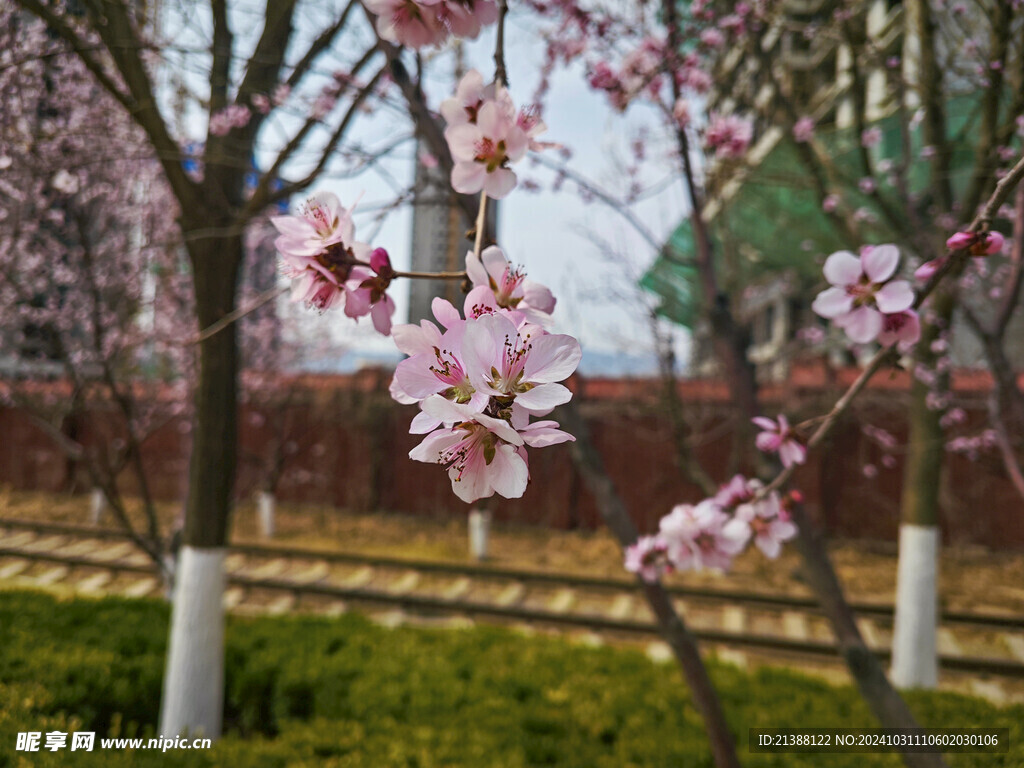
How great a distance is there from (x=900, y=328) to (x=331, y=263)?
1.11 metres

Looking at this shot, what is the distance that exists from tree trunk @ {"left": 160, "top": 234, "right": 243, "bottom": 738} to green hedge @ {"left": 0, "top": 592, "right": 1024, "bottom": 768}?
27 cm

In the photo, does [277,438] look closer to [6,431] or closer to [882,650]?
[6,431]

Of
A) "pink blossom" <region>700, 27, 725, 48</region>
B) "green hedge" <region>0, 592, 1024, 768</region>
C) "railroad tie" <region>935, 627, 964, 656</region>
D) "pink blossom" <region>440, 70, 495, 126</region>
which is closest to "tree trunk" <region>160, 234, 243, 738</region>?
"green hedge" <region>0, 592, 1024, 768</region>

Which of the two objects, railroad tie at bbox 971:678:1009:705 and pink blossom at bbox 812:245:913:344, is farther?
railroad tie at bbox 971:678:1009:705

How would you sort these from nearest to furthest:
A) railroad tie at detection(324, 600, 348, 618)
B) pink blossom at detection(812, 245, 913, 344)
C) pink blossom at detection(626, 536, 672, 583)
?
1. pink blossom at detection(812, 245, 913, 344)
2. pink blossom at detection(626, 536, 672, 583)
3. railroad tie at detection(324, 600, 348, 618)

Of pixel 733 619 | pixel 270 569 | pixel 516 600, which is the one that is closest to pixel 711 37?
pixel 733 619

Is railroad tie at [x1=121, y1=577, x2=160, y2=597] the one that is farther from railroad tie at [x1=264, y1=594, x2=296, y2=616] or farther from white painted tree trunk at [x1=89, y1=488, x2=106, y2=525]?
white painted tree trunk at [x1=89, y1=488, x2=106, y2=525]

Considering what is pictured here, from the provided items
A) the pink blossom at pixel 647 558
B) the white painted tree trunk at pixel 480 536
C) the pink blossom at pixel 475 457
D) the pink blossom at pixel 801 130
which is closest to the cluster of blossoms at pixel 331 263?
the pink blossom at pixel 475 457

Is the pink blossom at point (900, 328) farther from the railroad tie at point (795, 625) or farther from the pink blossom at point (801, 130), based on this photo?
the railroad tie at point (795, 625)

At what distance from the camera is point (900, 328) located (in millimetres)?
1227

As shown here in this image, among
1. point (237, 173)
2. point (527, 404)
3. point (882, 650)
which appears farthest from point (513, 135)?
point (882, 650)

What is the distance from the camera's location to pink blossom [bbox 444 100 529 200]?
977mm

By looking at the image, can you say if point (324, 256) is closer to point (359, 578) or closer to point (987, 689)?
point (987, 689)

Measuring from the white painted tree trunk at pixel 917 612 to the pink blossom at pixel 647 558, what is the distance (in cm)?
343
